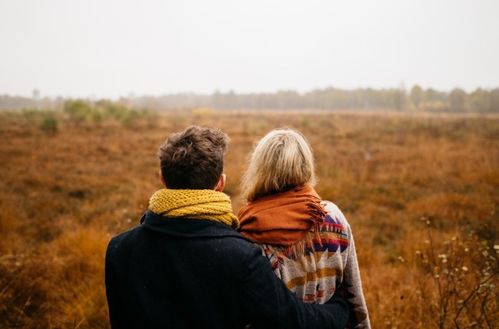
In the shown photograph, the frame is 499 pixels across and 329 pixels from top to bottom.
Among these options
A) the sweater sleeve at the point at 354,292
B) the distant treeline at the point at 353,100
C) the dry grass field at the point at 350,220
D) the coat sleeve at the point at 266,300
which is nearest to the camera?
the coat sleeve at the point at 266,300

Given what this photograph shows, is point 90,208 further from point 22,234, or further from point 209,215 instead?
point 209,215

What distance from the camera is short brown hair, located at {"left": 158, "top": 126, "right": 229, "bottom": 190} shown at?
134 centimetres

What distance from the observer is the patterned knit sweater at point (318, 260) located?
1.65m

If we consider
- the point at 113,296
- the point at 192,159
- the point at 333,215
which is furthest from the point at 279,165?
the point at 113,296

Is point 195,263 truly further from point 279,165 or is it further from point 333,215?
point 333,215

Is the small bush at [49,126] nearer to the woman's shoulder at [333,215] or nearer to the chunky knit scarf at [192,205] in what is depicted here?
the chunky knit scarf at [192,205]

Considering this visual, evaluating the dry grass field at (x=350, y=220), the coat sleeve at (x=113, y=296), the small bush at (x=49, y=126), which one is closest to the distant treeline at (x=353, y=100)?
the small bush at (x=49, y=126)

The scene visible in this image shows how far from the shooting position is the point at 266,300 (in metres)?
1.28

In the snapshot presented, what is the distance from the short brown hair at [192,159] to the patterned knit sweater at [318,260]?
0.52 m

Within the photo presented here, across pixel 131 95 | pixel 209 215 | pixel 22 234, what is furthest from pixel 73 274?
pixel 131 95

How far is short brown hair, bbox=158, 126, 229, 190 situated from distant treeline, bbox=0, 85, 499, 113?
88.6m

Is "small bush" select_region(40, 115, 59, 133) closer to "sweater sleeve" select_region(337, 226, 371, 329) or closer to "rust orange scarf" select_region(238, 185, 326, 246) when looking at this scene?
"rust orange scarf" select_region(238, 185, 326, 246)

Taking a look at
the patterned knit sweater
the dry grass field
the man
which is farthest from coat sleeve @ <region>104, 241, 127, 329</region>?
the dry grass field

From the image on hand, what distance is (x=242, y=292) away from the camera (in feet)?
4.22
